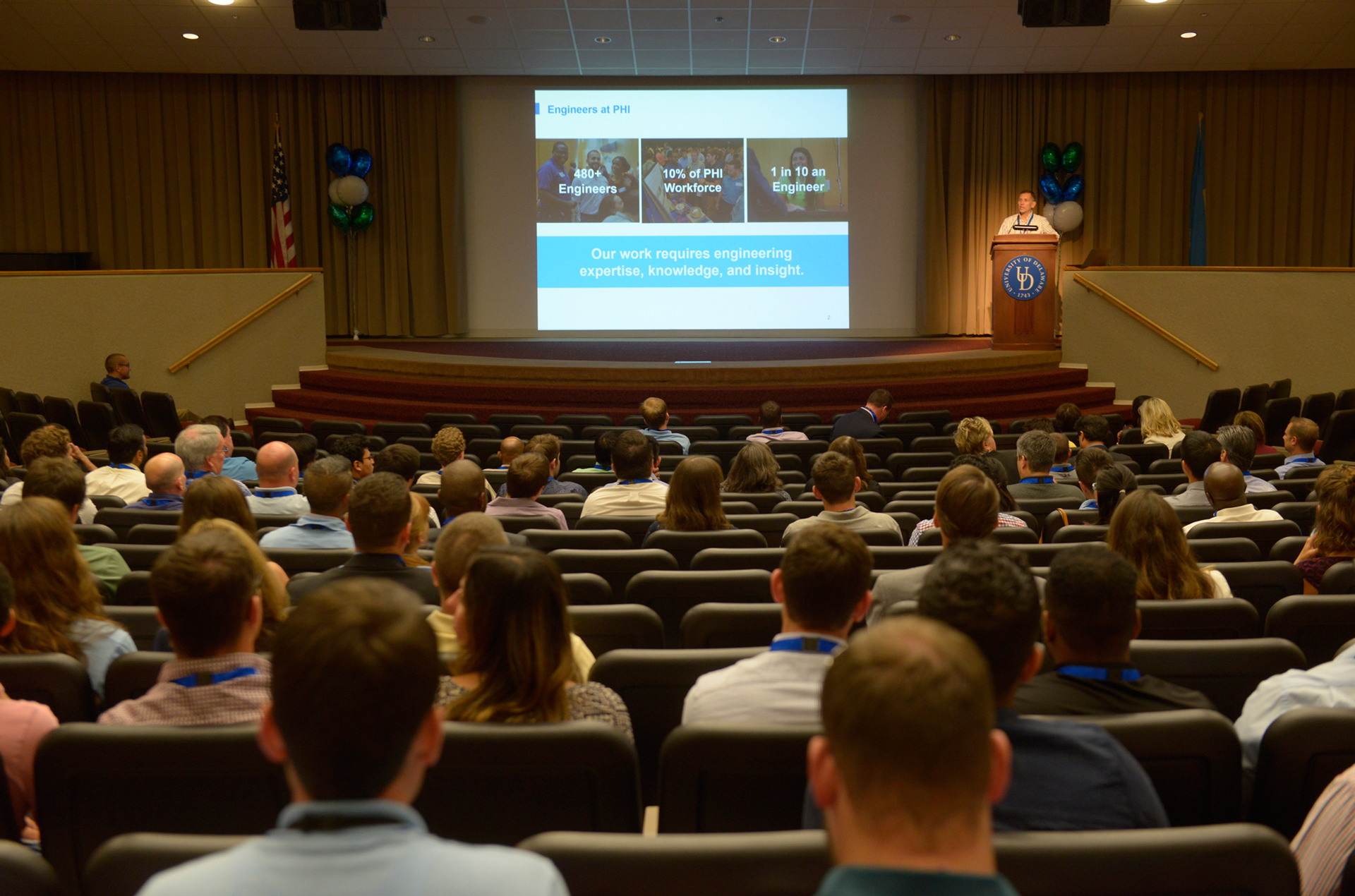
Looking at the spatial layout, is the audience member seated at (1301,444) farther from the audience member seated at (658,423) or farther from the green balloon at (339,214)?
the green balloon at (339,214)

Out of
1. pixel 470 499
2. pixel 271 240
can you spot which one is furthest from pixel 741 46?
pixel 470 499

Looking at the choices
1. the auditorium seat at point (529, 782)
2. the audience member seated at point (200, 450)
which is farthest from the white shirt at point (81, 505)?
the auditorium seat at point (529, 782)

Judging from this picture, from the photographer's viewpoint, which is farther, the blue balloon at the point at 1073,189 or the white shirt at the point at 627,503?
the blue balloon at the point at 1073,189

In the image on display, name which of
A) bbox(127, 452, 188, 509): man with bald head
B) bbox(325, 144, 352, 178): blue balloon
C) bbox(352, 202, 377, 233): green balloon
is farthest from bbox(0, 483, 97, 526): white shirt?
bbox(325, 144, 352, 178): blue balloon

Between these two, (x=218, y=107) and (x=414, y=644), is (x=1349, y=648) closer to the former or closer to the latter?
(x=414, y=644)

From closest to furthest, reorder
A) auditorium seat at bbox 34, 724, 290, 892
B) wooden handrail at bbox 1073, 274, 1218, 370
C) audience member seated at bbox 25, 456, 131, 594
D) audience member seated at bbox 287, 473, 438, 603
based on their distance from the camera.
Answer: auditorium seat at bbox 34, 724, 290, 892, audience member seated at bbox 287, 473, 438, 603, audience member seated at bbox 25, 456, 131, 594, wooden handrail at bbox 1073, 274, 1218, 370

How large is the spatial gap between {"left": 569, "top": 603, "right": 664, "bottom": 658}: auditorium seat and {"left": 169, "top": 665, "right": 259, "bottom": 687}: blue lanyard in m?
0.95

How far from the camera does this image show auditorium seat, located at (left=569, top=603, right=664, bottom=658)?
2.79m

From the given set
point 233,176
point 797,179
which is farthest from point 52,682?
point 233,176

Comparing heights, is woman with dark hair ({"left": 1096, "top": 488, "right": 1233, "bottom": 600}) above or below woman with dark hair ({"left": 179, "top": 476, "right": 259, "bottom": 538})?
below

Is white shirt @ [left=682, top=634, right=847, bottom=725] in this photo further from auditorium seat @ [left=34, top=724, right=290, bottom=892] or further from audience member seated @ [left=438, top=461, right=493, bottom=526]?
audience member seated @ [left=438, top=461, right=493, bottom=526]

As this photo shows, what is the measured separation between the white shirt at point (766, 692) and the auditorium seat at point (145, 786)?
2.52ft

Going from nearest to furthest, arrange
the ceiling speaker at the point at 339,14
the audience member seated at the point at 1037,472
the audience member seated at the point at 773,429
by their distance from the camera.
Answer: the audience member seated at the point at 1037,472 → the audience member seated at the point at 773,429 → the ceiling speaker at the point at 339,14

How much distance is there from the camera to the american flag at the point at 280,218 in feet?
42.8
